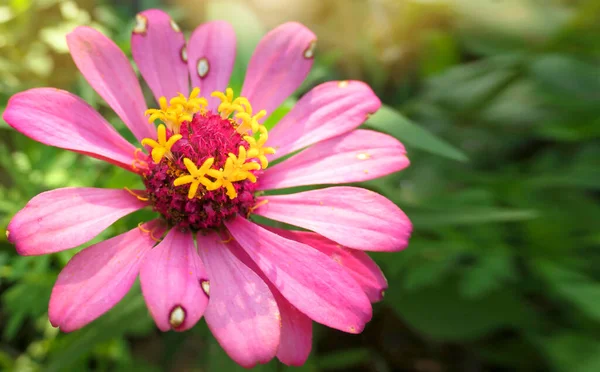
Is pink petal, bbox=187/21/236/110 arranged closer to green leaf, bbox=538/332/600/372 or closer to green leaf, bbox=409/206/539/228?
green leaf, bbox=409/206/539/228

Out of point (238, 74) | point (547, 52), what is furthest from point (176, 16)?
point (547, 52)

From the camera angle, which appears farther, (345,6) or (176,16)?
(345,6)

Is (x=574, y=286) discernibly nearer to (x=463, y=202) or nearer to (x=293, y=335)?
(x=463, y=202)

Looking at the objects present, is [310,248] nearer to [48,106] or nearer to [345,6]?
[48,106]

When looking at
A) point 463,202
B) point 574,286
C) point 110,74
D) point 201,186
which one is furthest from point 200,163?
point 574,286

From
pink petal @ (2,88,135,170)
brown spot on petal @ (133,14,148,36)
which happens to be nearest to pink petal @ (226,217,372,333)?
pink petal @ (2,88,135,170)

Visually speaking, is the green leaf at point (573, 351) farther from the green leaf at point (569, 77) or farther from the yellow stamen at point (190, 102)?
the yellow stamen at point (190, 102)

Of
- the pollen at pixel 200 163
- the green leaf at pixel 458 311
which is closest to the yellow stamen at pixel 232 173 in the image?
the pollen at pixel 200 163
